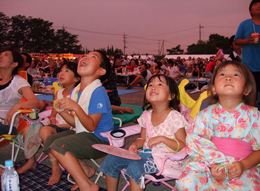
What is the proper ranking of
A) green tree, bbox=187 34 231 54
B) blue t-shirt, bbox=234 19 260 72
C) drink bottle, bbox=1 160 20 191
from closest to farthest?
1. drink bottle, bbox=1 160 20 191
2. blue t-shirt, bbox=234 19 260 72
3. green tree, bbox=187 34 231 54

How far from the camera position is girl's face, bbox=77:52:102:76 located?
233cm

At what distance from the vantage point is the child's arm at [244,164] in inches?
57.2

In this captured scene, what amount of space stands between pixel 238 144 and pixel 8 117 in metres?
2.26

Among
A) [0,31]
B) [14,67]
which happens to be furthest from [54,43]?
[14,67]

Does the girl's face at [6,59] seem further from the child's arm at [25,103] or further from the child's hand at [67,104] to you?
the child's hand at [67,104]

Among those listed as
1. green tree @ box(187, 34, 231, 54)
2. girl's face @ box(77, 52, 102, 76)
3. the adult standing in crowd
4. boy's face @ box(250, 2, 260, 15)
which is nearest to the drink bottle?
girl's face @ box(77, 52, 102, 76)

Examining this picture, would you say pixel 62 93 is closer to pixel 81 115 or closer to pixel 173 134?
pixel 81 115

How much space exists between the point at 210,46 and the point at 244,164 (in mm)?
44574

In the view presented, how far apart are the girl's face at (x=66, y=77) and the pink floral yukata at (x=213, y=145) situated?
1.73 metres

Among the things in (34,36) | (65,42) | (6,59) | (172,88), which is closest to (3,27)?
(34,36)

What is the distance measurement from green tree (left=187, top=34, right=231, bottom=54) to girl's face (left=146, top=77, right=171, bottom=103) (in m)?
41.2

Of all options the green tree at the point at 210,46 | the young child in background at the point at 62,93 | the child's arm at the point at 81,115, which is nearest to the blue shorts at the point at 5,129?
the young child in background at the point at 62,93

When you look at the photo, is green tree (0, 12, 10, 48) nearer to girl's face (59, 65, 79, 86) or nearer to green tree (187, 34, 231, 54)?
green tree (187, 34, 231, 54)

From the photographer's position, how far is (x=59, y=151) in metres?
1.98
